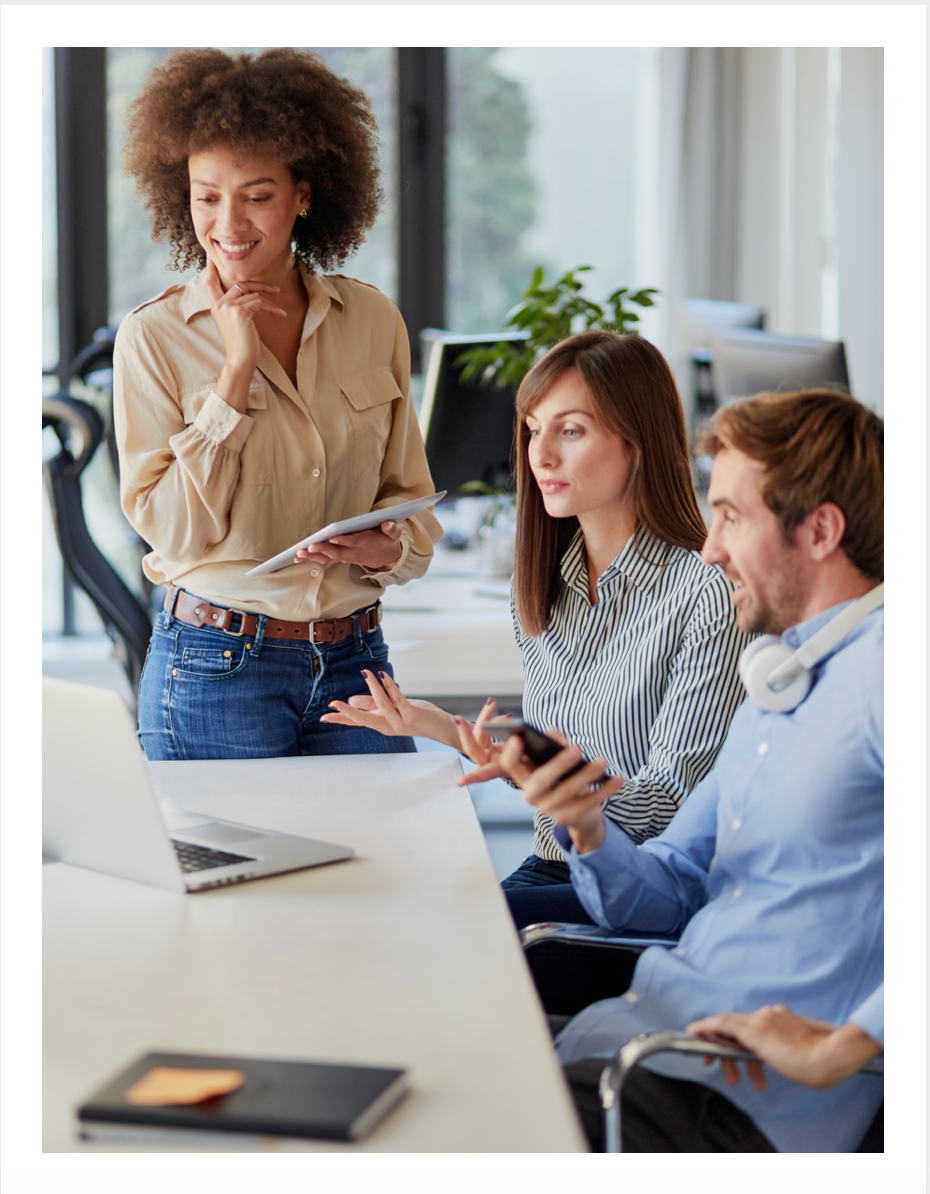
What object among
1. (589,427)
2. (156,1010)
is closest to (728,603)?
(589,427)

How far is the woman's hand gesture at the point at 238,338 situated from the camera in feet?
5.77

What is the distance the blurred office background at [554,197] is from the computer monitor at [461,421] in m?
1.72

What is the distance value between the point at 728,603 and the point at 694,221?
4000mm

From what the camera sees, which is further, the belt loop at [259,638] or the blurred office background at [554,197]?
the blurred office background at [554,197]

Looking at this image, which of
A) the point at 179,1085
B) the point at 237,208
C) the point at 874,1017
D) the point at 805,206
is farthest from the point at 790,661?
the point at 805,206

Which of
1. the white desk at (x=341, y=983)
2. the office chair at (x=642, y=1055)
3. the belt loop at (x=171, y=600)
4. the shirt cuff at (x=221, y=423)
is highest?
the shirt cuff at (x=221, y=423)

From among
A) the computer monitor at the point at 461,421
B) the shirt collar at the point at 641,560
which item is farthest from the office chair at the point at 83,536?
the shirt collar at the point at 641,560

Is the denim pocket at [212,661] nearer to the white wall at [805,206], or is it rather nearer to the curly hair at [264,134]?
the curly hair at [264,134]

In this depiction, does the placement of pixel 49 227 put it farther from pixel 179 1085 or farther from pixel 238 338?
pixel 179 1085

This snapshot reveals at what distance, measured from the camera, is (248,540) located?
1805mm

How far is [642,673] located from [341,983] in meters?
0.77

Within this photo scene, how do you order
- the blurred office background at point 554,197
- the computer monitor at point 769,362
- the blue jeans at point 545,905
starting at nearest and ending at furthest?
the blue jeans at point 545,905, the computer monitor at point 769,362, the blurred office background at point 554,197
